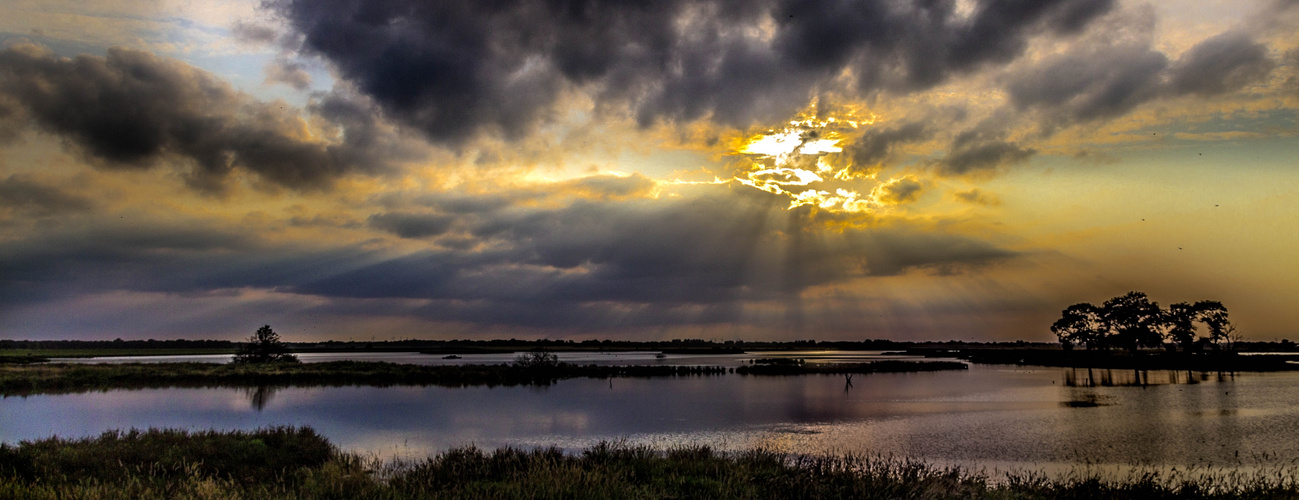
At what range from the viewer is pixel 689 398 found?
5084cm

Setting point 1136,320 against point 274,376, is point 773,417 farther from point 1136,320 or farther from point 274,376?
point 1136,320

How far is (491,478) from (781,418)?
2488 centimetres

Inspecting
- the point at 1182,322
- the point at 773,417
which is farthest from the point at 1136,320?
the point at 773,417

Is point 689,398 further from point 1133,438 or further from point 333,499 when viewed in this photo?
point 333,499

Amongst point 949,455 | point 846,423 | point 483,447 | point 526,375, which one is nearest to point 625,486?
point 483,447

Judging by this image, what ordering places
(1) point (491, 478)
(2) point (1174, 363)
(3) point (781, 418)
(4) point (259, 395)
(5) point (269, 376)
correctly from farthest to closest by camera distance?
1. (2) point (1174, 363)
2. (5) point (269, 376)
3. (4) point (259, 395)
4. (3) point (781, 418)
5. (1) point (491, 478)

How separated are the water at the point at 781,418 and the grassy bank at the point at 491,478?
5.28 m

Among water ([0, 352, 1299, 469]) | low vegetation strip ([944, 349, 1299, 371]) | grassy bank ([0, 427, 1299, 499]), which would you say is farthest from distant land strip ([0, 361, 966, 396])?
low vegetation strip ([944, 349, 1299, 371])

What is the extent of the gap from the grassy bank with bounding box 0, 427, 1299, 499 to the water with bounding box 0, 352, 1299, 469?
5.28 metres

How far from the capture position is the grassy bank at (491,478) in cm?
1368

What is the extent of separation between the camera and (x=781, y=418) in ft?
128

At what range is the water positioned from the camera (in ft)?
89.7

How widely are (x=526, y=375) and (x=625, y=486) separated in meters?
56.4

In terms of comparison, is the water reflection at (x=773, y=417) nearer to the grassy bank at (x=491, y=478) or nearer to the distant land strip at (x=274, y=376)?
the distant land strip at (x=274, y=376)
